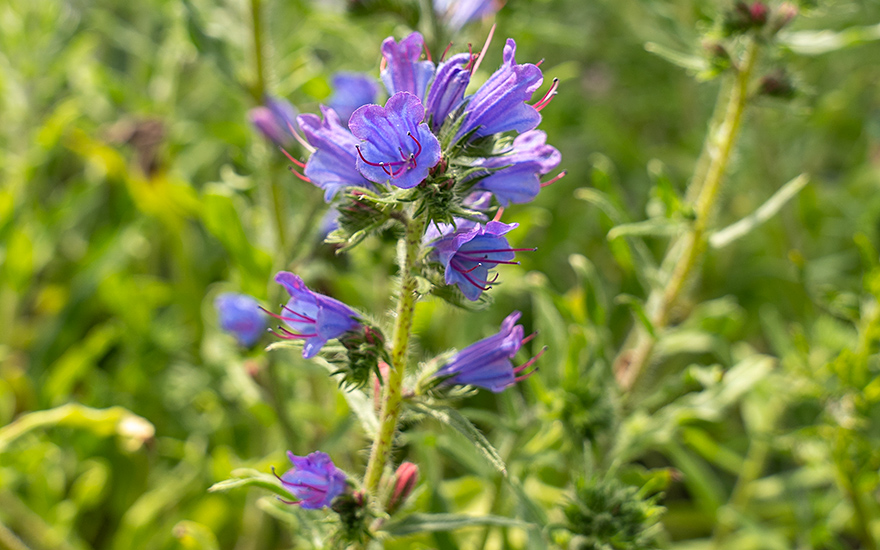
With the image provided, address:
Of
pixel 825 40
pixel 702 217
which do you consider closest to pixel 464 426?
pixel 702 217

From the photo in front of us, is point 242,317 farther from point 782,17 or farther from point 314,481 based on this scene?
point 782,17

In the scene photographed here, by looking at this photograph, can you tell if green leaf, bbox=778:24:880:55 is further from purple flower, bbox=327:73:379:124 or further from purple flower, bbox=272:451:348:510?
purple flower, bbox=272:451:348:510

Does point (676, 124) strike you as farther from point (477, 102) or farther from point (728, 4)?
point (477, 102)

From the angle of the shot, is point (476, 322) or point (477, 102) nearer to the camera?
point (477, 102)

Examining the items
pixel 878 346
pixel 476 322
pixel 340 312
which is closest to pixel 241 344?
pixel 476 322

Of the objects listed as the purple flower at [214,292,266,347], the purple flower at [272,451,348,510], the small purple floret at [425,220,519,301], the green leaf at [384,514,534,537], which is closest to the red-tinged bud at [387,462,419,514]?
the green leaf at [384,514,534,537]

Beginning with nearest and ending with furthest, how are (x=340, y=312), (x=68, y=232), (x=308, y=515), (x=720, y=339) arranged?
1. (x=340, y=312)
2. (x=308, y=515)
3. (x=720, y=339)
4. (x=68, y=232)
